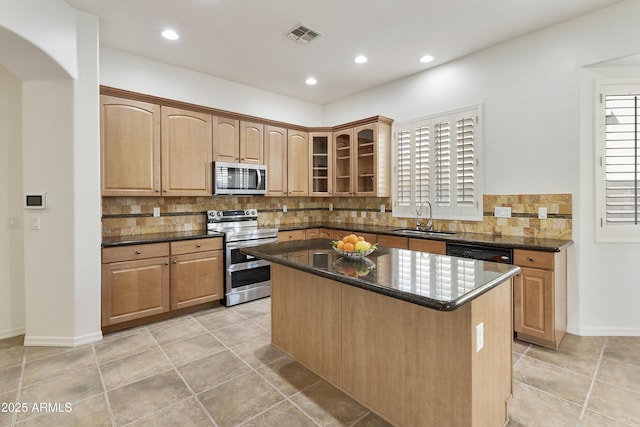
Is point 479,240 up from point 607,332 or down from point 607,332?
up

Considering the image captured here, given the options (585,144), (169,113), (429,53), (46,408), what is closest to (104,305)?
(46,408)

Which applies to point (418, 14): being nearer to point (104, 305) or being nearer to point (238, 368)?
point (238, 368)

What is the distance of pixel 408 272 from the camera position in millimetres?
1760

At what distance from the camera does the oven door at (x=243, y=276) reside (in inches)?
151

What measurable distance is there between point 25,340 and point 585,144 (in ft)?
17.7

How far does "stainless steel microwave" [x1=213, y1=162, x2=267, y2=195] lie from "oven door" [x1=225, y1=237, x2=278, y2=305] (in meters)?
0.70

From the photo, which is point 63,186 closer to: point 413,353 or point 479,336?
point 413,353

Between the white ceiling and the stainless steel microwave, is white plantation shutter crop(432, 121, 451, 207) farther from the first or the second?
the stainless steel microwave

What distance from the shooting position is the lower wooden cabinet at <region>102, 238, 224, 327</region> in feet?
10.00

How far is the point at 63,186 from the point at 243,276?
2050 millimetres

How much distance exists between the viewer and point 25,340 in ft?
9.18

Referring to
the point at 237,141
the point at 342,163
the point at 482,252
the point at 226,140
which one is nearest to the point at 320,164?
the point at 342,163

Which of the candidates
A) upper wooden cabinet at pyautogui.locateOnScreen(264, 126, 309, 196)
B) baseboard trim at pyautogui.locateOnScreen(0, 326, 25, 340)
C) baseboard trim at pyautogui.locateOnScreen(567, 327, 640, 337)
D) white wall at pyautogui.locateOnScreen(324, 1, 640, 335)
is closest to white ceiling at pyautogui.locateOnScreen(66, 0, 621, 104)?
white wall at pyautogui.locateOnScreen(324, 1, 640, 335)

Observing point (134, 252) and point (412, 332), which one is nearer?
point (412, 332)
